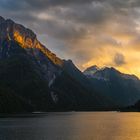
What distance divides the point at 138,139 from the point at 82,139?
20390 millimetres

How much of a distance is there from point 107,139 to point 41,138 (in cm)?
2481

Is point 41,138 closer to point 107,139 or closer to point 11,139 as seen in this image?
point 11,139

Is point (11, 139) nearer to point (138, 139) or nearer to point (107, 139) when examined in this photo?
point (107, 139)

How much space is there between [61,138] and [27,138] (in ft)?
42.2

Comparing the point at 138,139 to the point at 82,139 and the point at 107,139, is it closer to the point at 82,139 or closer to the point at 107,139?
the point at 107,139

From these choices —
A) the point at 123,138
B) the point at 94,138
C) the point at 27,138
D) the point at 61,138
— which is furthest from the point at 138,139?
the point at 27,138

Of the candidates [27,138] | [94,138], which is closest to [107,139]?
[94,138]

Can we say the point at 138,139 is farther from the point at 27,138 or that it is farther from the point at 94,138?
the point at 27,138

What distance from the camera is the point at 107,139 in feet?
475

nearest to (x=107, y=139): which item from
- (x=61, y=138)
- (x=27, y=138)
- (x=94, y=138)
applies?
(x=94, y=138)

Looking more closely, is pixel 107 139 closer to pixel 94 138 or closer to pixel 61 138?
pixel 94 138

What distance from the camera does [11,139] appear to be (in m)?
146

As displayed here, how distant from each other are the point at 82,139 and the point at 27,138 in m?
21.0

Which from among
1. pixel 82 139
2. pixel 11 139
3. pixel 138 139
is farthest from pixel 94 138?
pixel 11 139
